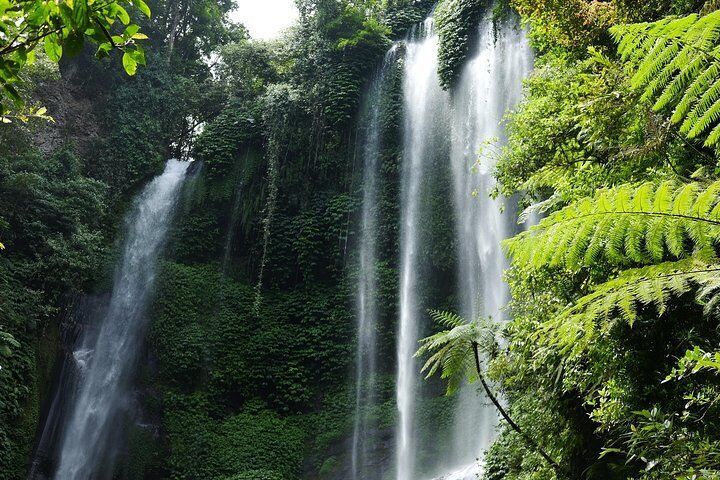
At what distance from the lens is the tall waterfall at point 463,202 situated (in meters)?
10.7

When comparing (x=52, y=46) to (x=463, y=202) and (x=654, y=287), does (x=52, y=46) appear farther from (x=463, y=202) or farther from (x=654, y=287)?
(x=463, y=202)

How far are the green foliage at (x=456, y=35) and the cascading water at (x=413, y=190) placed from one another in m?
0.64

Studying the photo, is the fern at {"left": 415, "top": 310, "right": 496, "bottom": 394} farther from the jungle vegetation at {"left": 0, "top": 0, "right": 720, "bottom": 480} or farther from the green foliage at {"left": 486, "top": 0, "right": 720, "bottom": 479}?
→ the green foliage at {"left": 486, "top": 0, "right": 720, "bottom": 479}

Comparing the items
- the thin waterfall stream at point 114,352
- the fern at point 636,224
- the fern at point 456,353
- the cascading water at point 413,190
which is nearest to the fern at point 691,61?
the fern at point 636,224

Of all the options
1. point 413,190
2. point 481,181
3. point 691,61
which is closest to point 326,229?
point 413,190

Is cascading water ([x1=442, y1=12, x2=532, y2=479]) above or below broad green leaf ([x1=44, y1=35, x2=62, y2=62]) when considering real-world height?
above

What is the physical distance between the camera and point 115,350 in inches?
487

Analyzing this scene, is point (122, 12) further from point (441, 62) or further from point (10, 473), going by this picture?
point (441, 62)

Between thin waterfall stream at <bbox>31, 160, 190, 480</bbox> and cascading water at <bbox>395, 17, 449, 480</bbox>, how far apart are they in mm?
6201

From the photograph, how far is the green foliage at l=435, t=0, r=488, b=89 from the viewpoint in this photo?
1316cm

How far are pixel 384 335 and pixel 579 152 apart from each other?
26.8 feet

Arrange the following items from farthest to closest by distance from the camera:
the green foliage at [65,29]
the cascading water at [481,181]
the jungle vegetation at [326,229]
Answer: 1. the cascading water at [481,181]
2. the jungle vegetation at [326,229]
3. the green foliage at [65,29]

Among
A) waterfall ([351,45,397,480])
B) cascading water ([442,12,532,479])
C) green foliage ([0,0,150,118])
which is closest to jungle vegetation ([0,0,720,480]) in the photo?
green foliage ([0,0,150,118])

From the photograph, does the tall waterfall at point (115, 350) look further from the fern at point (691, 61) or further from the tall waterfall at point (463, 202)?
the fern at point (691, 61)
